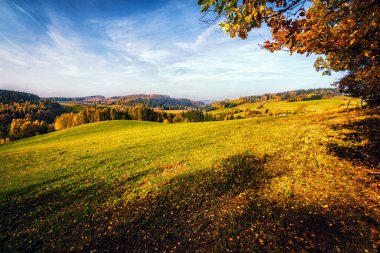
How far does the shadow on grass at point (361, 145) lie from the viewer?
11772mm

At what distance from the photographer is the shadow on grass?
11.8 meters

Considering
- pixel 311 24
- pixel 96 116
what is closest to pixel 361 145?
pixel 311 24

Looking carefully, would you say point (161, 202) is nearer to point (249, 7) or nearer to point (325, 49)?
point (249, 7)

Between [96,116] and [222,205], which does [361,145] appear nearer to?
[222,205]

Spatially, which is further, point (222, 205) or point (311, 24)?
point (222, 205)

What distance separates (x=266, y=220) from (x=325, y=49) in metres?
7.95

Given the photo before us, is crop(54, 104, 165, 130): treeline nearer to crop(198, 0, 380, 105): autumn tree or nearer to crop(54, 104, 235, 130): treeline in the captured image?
crop(54, 104, 235, 130): treeline

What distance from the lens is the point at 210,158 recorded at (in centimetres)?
1808

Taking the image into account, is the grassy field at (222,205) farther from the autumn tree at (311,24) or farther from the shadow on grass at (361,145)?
the autumn tree at (311,24)

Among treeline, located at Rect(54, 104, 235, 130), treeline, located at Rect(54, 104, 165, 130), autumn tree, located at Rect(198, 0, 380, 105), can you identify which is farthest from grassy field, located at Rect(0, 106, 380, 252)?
treeline, located at Rect(54, 104, 165, 130)

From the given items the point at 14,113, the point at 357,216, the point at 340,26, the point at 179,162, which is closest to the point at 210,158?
the point at 179,162

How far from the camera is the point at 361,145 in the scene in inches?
539

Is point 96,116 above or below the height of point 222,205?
below

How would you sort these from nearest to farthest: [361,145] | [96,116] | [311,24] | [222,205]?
1. [311,24]
2. [222,205]
3. [361,145]
4. [96,116]
